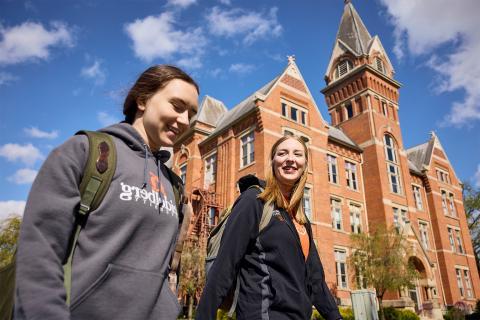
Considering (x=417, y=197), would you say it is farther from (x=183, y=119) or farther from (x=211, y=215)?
(x=183, y=119)

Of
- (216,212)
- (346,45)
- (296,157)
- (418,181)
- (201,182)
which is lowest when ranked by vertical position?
(296,157)

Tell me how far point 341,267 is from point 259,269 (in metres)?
23.7

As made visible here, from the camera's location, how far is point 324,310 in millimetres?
3312

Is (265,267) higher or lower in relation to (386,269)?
lower

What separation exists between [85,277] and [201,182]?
26.8m

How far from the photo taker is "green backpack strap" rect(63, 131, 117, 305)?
62.6 inches

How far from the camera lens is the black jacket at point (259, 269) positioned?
2643mm

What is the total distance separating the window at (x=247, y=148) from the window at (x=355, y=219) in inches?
390

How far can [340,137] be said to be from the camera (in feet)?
101

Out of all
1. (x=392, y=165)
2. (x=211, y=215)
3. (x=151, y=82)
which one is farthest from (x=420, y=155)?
(x=151, y=82)

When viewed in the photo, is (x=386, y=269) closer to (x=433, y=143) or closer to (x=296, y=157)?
(x=296, y=157)

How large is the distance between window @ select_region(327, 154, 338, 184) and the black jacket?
24448mm

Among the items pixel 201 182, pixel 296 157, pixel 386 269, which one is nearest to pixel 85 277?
pixel 296 157

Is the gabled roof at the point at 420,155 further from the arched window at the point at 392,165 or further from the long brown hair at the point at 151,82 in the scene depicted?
the long brown hair at the point at 151,82
